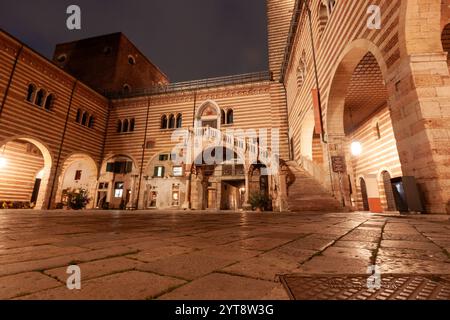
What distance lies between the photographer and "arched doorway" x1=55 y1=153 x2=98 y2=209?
2005cm

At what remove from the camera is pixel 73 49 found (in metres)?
28.6

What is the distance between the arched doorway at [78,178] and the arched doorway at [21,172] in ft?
6.19

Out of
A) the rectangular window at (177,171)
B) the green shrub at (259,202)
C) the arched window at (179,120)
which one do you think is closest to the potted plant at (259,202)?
the green shrub at (259,202)

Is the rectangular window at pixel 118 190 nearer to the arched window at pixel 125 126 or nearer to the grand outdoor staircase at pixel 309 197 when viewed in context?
the arched window at pixel 125 126

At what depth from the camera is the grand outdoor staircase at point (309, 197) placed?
947 centimetres

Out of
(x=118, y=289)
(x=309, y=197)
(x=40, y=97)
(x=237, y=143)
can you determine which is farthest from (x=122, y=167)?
(x=118, y=289)

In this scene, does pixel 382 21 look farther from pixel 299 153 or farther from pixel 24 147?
pixel 24 147

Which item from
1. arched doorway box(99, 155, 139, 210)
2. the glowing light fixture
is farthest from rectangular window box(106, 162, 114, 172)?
the glowing light fixture

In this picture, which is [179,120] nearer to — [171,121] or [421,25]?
[171,121]

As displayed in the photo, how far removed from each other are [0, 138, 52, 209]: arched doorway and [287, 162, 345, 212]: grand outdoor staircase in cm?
1604

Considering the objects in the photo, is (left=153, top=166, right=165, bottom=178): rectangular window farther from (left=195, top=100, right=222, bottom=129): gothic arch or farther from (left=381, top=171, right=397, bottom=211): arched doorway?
(left=381, top=171, right=397, bottom=211): arched doorway

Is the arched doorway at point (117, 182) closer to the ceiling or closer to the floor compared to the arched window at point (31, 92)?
closer to the floor
